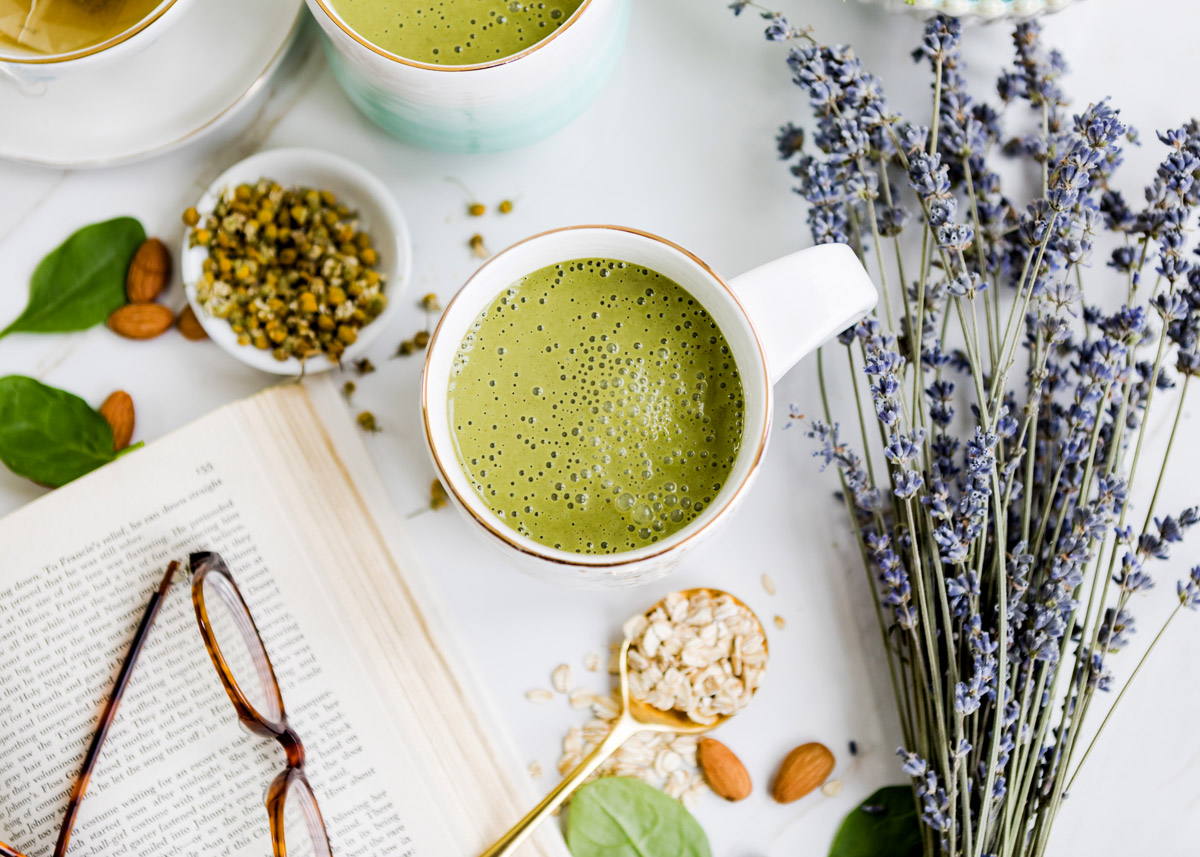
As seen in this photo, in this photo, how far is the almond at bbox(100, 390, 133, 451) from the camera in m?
0.92

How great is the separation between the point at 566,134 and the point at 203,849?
78 cm

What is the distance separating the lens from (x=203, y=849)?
2.81 ft

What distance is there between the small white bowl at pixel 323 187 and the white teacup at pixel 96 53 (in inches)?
5.5

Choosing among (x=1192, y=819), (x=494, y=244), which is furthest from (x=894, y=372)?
(x=1192, y=819)

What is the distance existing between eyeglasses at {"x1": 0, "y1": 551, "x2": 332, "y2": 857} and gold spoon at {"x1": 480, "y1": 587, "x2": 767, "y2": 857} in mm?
176

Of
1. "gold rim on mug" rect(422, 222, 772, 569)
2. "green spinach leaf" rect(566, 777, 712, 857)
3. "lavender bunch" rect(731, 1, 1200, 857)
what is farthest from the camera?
"green spinach leaf" rect(566, 777, 712, 857)

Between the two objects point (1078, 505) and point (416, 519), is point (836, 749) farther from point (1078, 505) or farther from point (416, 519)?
point (416, 519)

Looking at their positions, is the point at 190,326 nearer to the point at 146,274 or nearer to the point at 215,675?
the point at 146,274

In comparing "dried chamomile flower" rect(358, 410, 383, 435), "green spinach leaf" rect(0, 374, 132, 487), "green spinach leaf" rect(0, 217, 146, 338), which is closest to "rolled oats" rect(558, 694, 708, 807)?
"dried chamomile flower" rect(358, 410, 383, 435)

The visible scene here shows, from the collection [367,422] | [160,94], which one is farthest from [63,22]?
[367,422]

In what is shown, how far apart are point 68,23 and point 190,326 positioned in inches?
12.4

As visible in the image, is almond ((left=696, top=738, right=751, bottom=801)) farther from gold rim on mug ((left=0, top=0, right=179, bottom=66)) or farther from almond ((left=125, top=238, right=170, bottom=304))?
gold rim on mug ((left=0, top=0, right=179, bottom=66))

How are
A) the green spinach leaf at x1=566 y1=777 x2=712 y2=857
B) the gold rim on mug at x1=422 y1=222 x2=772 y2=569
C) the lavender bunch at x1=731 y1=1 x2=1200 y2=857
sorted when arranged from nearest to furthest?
the gold rim on mug at x1=422 y1=222 x2=772 y2=569 → the lavender bunch at x1=731 y1=1 x2=1200 y2=857 → the green spinach leaf at x1=566 y1=777 x2=712 y2=857

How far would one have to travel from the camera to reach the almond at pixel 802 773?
90 cm
